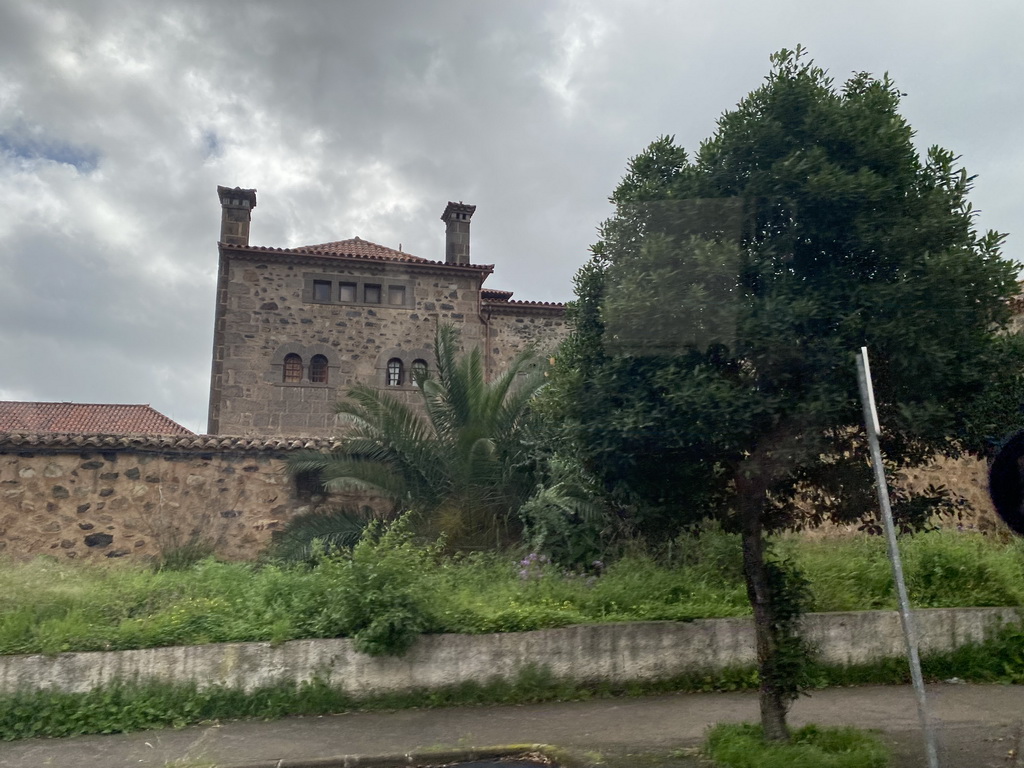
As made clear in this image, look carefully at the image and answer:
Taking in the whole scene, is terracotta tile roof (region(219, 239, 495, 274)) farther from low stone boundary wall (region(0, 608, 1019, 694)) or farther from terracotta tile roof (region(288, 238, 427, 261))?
low stone boundary wall (region(0, 608, 1019, 694))

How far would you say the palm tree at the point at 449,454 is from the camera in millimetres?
10883

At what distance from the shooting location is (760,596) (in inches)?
228

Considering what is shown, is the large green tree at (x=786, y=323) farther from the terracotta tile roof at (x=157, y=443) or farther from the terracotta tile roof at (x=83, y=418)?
the terracotta tile roof at (x=83, y=418)

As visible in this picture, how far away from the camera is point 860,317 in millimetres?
5266

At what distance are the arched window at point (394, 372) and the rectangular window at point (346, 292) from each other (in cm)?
197

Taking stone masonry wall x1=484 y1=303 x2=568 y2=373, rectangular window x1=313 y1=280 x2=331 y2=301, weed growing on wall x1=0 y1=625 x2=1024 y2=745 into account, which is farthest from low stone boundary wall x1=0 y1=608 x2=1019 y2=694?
rectangular window x1=313 y1=280 x2=331 y2=301

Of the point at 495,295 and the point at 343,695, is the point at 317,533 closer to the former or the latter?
the point at 343,695

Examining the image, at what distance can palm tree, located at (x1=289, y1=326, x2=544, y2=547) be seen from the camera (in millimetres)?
10883

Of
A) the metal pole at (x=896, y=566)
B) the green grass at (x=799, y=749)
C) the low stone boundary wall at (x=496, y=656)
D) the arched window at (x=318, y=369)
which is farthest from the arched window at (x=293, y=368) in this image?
the metal pole at (x=896, y=566)

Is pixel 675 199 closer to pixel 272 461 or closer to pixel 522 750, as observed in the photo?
pixel 522 750

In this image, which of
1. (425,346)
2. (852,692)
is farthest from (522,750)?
(425,346)

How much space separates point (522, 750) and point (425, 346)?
652 inches

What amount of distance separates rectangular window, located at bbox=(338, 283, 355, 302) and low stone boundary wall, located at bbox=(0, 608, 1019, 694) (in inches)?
602

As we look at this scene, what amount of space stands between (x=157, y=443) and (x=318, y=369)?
32.7 ft
